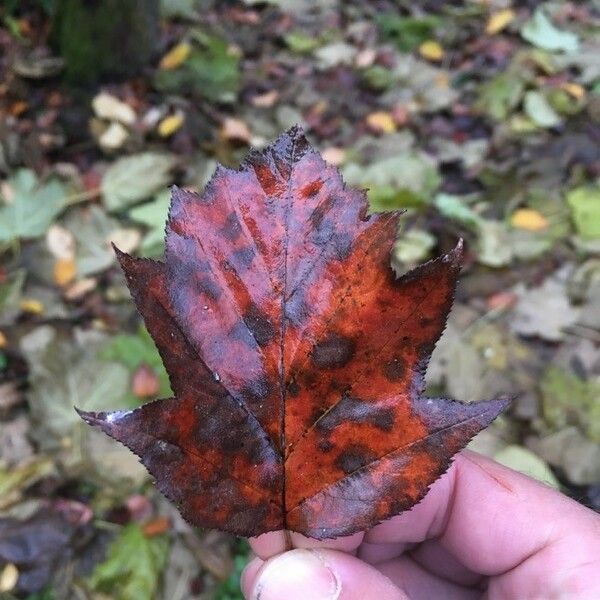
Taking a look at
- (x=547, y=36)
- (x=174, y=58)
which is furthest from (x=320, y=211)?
(x=547, y=36)

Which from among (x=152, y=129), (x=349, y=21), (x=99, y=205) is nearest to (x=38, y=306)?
(x=99, y=205)

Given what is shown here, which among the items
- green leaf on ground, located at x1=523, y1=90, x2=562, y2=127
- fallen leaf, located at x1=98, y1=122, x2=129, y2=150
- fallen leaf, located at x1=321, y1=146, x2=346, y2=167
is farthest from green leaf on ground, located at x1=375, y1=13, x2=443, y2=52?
fallen leaf, located at x1=98, y1=122, x2=129, y2=150

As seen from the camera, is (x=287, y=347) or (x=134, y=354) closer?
(x=287, y=347)

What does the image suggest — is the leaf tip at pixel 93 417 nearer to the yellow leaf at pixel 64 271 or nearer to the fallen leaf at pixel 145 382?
the fallen leaf at pixel 145 382

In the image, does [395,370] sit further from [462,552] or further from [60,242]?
[60,242]

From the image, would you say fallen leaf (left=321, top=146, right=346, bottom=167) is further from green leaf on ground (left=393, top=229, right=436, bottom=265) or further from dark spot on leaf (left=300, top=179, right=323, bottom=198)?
dark spot on leaf (left=300, top=179, right=323, bottom=198)
